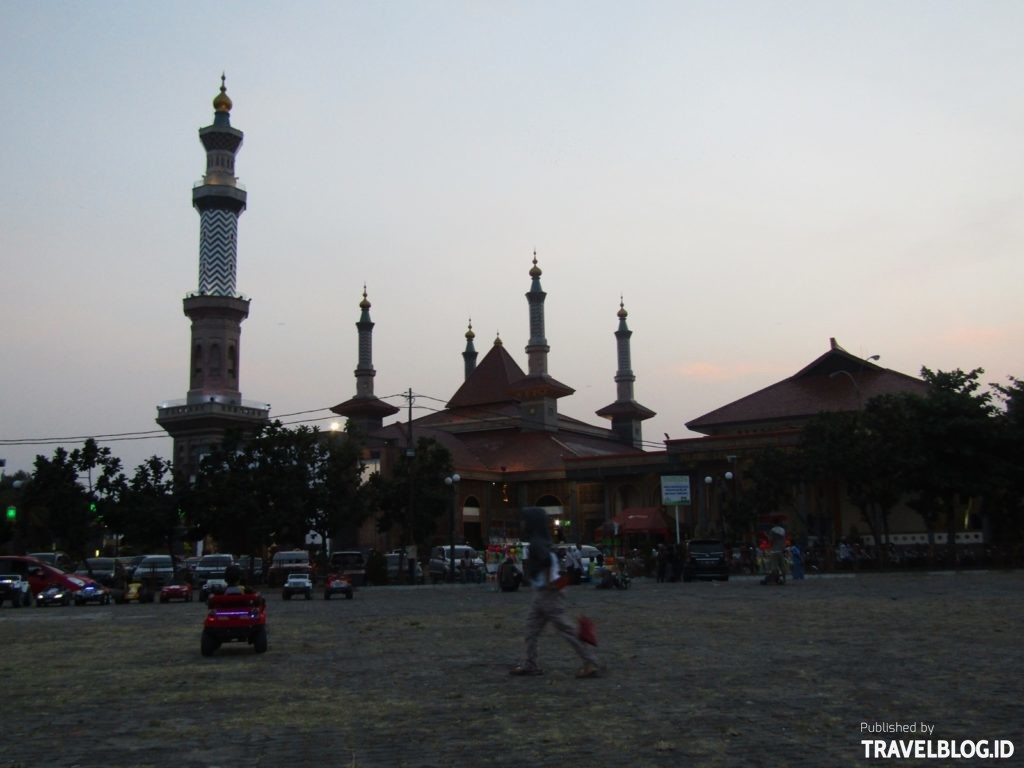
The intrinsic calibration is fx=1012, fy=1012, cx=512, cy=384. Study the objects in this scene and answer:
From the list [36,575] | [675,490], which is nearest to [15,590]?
[36,575]

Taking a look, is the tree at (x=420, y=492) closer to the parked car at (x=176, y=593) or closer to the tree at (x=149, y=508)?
the tree at (x=149, y=508)

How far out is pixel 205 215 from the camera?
82750 millimetres

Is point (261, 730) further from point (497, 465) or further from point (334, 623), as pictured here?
point (497, 465)

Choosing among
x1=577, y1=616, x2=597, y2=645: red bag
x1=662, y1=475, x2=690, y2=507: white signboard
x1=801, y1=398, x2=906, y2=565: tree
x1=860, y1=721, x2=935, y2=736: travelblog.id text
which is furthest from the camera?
x1=662, y1=475, x2=690, y2=507: white signboard

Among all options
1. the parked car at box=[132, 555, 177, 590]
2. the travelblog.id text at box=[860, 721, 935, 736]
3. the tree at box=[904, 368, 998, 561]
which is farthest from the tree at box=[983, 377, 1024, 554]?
the travelblog.id text at box=[860, 721, 935, 736]

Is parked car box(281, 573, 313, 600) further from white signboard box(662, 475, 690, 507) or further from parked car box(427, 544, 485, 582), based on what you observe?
white signboard box(662, 475, 690, 507)

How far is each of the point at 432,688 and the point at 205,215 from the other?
79064 millimetres

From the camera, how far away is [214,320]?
81.1m

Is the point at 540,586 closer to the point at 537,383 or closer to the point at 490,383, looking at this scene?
the point at 537,383

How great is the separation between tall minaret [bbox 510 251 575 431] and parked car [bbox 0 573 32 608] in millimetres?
49961

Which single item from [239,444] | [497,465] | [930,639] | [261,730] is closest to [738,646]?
[930,639]

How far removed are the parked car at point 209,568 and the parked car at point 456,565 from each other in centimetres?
1026

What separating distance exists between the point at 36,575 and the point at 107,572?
27.1ft

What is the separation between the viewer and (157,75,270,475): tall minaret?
79688 mm
